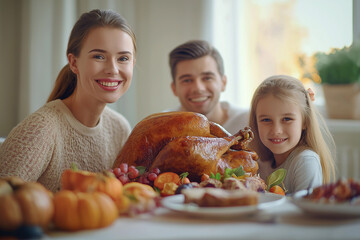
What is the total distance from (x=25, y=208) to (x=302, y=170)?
96 cm

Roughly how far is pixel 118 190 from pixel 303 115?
3.22ft

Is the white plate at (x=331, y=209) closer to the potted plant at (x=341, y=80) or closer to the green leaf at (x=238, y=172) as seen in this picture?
the green leaf at (x=238, y=172)

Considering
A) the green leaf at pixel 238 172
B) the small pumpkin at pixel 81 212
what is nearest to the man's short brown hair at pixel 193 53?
the green leaf at pixel 238 172

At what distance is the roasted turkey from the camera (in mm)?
1127

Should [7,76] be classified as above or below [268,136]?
above

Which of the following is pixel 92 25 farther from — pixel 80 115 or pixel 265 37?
pixel 265 37

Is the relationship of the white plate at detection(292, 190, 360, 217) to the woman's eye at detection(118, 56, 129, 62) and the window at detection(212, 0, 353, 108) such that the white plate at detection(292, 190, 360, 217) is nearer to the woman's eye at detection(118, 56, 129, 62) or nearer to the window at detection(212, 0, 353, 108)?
the woman's eye at detection(118, 56, 129, 62)

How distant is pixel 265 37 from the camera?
329cm

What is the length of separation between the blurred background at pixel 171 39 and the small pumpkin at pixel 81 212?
2.49 metres

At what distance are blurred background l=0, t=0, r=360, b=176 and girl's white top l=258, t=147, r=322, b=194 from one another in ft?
5.08

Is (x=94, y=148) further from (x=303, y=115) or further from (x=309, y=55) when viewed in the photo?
(x=309, y=55)

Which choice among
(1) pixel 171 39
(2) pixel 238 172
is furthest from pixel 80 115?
(1) pixel 171 39

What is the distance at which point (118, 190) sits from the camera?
0.80m

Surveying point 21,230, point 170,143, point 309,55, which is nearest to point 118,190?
point 21,230
